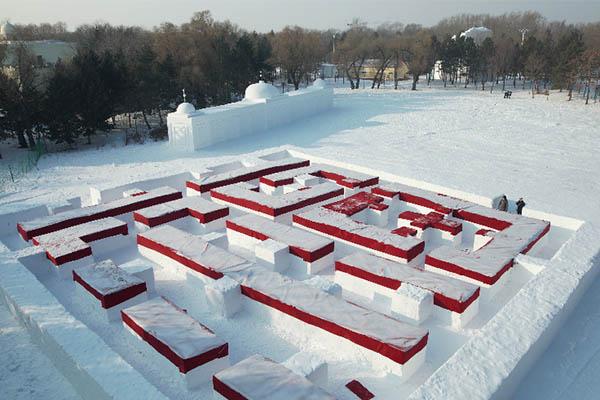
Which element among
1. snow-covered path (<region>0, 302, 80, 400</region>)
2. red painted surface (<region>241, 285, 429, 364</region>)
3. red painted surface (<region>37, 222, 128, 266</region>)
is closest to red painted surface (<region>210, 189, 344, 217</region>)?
red painted surface (<region>37, 222, 128, 266</region>)

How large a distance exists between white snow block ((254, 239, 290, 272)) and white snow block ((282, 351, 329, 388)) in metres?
3.79

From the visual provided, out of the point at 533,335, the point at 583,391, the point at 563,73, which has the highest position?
the point at 563,73

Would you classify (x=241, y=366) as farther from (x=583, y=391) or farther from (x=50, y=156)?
(x=50, y=156)

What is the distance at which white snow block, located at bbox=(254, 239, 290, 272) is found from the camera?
11.2 m

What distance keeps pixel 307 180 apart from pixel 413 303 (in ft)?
27.4

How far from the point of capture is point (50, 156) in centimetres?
2622

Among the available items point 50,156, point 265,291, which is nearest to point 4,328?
point 265,291

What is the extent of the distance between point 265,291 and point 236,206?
5.77 m

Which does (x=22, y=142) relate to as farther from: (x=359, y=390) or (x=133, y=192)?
(x=359, y=390)

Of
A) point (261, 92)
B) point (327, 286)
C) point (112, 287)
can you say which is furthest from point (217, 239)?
point (261, 92)

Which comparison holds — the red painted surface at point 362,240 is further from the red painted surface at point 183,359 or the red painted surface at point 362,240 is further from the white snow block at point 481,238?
the red painted surface at point 183,359

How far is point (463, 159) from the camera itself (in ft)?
75.8

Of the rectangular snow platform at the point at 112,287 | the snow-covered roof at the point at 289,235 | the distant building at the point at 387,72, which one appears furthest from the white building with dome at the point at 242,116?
the distant building at the point at 387,72

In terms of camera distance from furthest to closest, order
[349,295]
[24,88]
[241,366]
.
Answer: [24,88], [349,295], [241,366]
